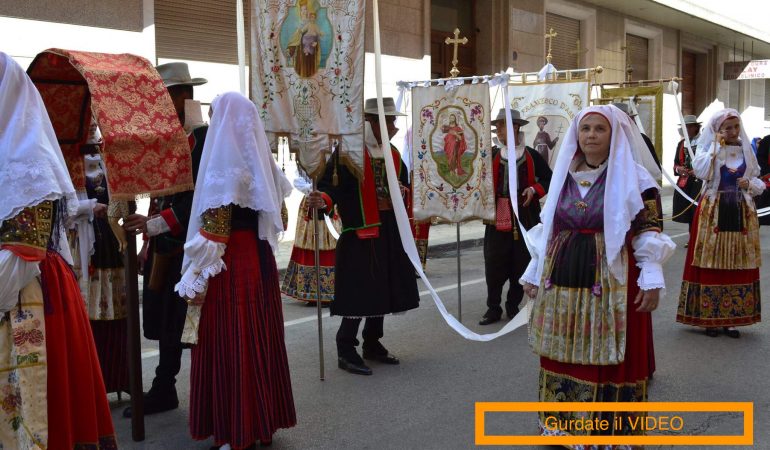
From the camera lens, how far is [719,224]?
655 cm

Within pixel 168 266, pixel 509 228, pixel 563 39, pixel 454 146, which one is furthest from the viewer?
pixel 563 39

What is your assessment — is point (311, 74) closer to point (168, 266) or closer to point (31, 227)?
point (168, 266)

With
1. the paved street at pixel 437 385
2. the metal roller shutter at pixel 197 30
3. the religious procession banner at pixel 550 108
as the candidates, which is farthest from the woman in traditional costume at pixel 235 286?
the metal roller shutter at pixel 197 30

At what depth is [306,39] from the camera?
16.2 ft

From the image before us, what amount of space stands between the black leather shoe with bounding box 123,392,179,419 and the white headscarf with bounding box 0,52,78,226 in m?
2.10

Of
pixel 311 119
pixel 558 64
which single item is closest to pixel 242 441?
pixel 311 119

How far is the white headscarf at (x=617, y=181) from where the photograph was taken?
11.8 feet

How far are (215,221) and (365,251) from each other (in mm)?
1949

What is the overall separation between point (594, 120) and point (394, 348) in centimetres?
305

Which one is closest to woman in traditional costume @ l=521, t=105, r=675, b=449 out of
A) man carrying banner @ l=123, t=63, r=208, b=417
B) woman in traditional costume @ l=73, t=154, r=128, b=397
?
man carrying banner @ l=123, t=63, r=208, b=417

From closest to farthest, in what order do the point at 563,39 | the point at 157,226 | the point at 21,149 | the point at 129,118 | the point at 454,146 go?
the point at 21,149, the point at 129,118, the point at 157,226, the point at 454,146, the point at 563,39

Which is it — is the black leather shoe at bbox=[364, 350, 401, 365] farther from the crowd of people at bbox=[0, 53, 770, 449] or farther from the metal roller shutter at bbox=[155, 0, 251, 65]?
the metal roller shutter at bbox=[155, 0, 251, 65]

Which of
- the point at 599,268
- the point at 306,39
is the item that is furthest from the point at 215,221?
the point at 599,268

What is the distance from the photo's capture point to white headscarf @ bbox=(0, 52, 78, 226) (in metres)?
2.78
